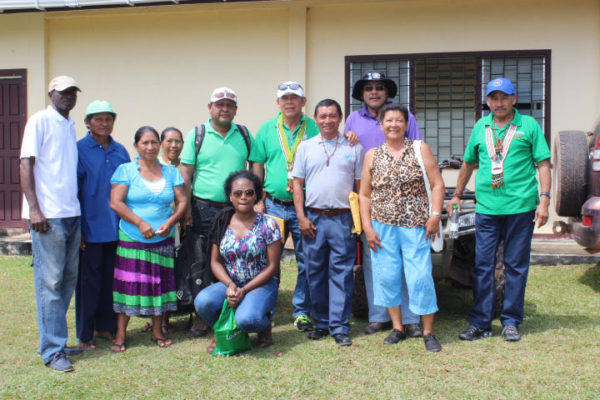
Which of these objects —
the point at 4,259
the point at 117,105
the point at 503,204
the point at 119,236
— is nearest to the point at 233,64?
the point at 117,105

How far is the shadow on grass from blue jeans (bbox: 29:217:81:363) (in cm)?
523

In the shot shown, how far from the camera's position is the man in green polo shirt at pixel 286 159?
491 centimetres

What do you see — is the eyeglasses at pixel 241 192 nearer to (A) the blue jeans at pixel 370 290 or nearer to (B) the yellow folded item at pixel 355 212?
(B) the yellow folded item at pixel 355 212

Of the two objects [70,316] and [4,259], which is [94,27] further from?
[70,316]

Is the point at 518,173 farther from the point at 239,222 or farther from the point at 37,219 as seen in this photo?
the point at 37,219

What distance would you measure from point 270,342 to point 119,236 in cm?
145

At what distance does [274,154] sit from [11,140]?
6.66m

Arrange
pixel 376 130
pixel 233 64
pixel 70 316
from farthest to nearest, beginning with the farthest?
pixel 233 64, pixel 70 316, pixel 376 130

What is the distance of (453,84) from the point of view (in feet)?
28.2

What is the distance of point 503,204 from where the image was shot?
4473 mm

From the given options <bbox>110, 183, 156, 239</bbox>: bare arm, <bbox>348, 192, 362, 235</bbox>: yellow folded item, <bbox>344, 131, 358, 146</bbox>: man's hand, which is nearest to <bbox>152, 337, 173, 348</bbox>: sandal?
<bbox>110, 183, 156, 239</bbox>: bare arm

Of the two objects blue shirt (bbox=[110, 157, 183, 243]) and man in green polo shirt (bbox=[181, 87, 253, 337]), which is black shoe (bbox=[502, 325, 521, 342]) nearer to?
man in green polo shirt (bbox=[181, 87, 253, 337])

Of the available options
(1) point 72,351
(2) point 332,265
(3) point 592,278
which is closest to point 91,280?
(1) point 72,351

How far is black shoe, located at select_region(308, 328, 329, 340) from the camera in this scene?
184 inches
